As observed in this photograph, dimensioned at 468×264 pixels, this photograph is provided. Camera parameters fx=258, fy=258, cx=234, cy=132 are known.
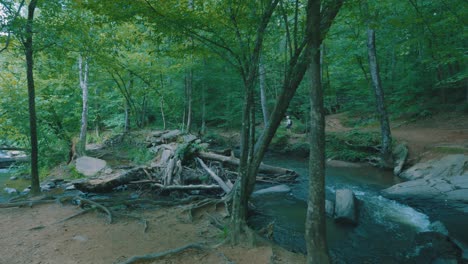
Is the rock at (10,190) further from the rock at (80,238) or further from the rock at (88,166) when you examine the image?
the rock at (80,238)

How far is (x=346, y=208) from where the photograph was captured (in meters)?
7.13

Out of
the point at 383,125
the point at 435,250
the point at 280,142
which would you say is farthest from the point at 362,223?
the point at 280,142

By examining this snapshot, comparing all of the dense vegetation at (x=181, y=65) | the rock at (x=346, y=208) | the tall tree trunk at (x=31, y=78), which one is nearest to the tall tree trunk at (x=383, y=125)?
the dense vegetation at (x=181, y=65)

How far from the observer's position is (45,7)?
7.00 meters

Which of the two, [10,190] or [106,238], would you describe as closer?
[106,238]

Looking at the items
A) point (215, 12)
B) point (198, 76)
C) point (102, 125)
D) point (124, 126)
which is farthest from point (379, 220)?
point (102, 125)

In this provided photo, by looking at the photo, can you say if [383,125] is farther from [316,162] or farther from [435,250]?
[316,162]

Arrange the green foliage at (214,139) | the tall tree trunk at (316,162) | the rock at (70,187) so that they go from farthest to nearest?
the green foliage at (214,139)
the rock at (70,187)
the tall tree trunk at (316,162)

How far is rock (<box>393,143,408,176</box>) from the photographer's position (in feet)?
36.9

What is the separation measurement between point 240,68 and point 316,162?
2.56 meters

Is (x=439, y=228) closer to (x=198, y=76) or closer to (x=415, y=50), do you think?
(x=415, y=50)

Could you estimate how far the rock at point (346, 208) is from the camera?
6891 millimetres

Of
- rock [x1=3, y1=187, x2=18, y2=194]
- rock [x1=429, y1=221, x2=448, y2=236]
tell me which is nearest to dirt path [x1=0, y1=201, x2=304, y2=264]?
rock [x1=3, y1=187, x2=18, y2=194]

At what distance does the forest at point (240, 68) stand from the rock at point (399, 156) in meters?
0.36
